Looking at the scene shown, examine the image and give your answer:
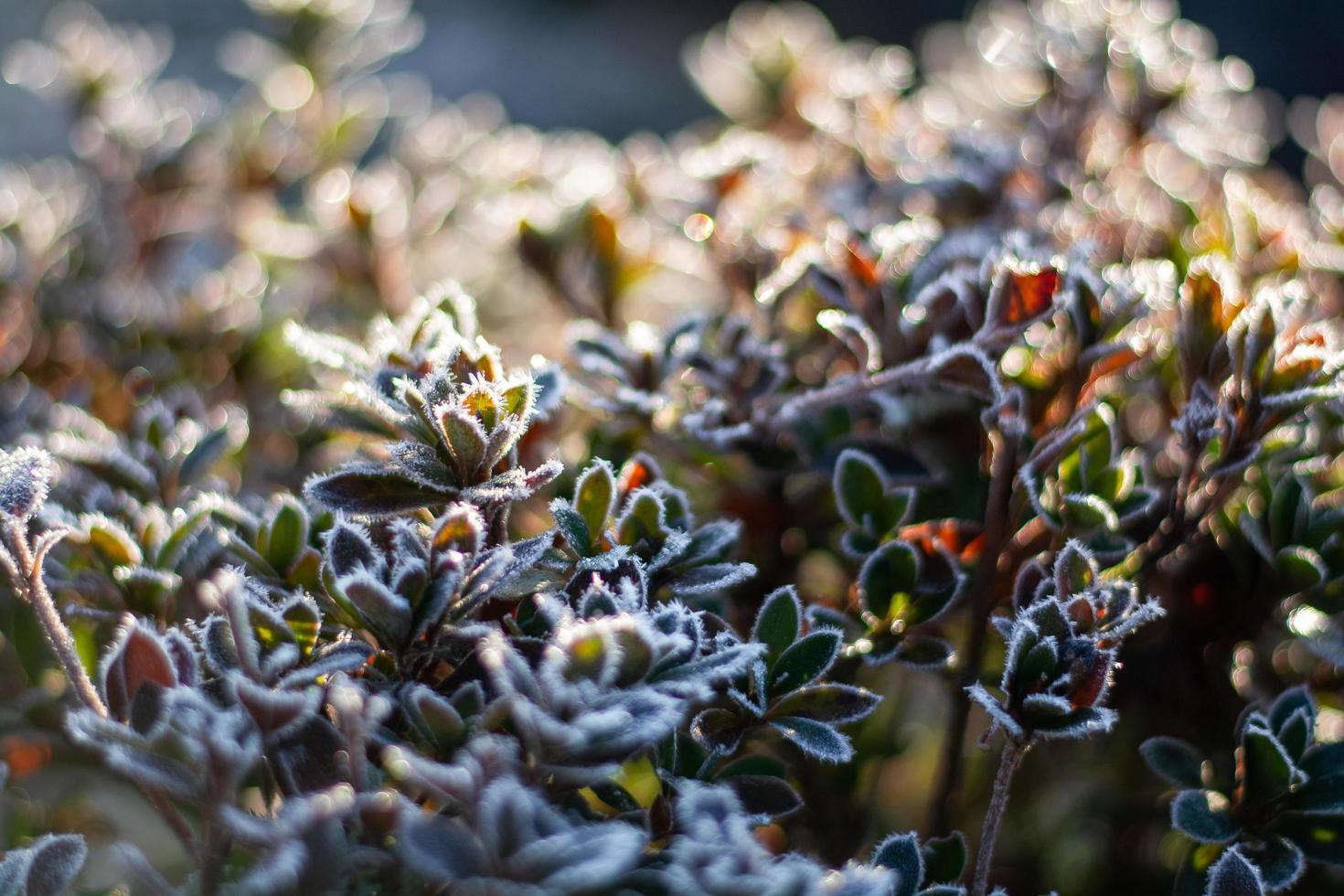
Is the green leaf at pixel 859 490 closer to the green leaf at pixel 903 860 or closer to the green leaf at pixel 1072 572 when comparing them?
the green leaf at pixel 1072 572

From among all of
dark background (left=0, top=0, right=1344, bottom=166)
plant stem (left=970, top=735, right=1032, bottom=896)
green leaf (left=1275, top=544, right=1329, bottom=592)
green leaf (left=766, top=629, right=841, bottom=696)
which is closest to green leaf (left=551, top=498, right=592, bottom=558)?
green leaf (left=766, top=629, right=841, bottom=696)

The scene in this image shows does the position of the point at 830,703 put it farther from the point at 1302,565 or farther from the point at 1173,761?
the point at 1302,565

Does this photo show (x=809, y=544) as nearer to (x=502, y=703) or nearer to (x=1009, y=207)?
(x=1009, y=207)

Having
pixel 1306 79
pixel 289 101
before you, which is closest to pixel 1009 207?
pixel 289 101

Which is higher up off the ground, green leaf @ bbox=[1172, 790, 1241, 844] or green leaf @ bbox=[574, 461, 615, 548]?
green leaf @ bbox=[574, 461, 615, 548]

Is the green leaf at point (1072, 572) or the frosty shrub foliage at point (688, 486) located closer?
the frosty shrub foliage at point (688, 486)

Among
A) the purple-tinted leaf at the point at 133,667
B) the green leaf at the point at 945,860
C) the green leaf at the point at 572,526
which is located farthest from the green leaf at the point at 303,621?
the green leaf at the point at 945,860

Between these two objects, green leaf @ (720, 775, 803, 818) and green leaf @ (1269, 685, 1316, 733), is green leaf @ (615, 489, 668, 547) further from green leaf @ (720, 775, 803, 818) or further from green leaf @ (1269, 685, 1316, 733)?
green leaf @ (1269, 685, 1316, 733)

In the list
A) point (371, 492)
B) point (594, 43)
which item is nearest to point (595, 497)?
point (371, 492)
